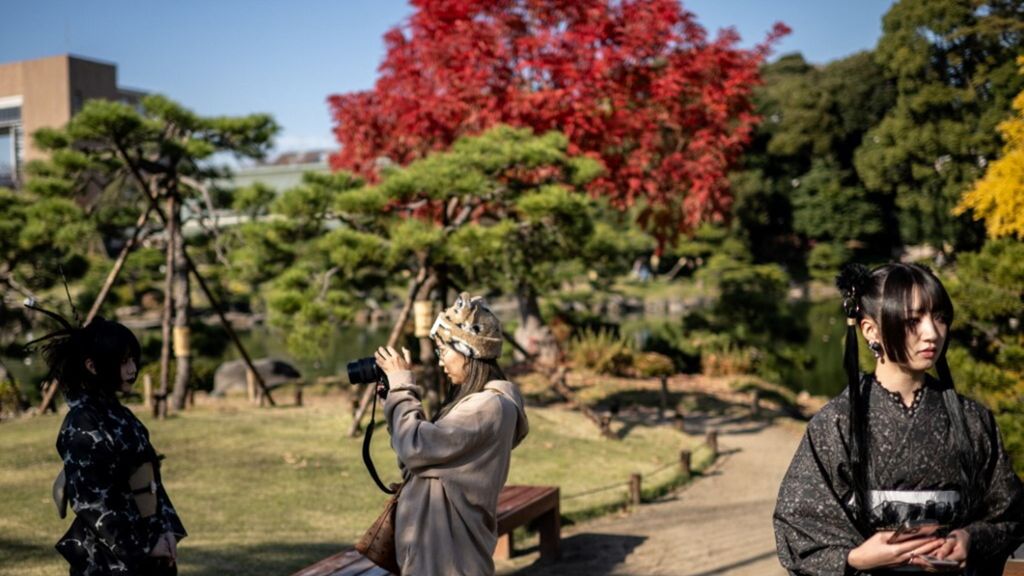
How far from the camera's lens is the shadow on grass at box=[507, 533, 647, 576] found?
6828 mm

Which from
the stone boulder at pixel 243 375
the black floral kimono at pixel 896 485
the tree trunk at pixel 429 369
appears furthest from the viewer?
the stone boulder at pixel 243 375

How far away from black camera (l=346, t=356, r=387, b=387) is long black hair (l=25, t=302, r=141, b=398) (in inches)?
30.2

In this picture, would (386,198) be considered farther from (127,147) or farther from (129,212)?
(129,212)

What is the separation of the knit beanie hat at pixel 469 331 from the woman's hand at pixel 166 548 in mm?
1170

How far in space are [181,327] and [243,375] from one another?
419cm

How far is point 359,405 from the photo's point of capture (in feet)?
37.3

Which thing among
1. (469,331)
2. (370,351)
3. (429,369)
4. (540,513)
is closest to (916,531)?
(469,331)

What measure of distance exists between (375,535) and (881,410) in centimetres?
166

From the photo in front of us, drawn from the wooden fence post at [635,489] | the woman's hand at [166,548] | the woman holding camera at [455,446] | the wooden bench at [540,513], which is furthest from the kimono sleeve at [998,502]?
the wooden fence post at [635,489]

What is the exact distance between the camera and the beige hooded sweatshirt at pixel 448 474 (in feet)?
10.5

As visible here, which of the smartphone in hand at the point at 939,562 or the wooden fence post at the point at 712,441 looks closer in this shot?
the smartphone in hand at the point at 939,562

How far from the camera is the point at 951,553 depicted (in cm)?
→ 256

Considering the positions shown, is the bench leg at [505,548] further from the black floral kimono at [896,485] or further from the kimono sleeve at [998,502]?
the kimono sleeve at [998,502]

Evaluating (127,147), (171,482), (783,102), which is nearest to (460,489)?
(171,482)
